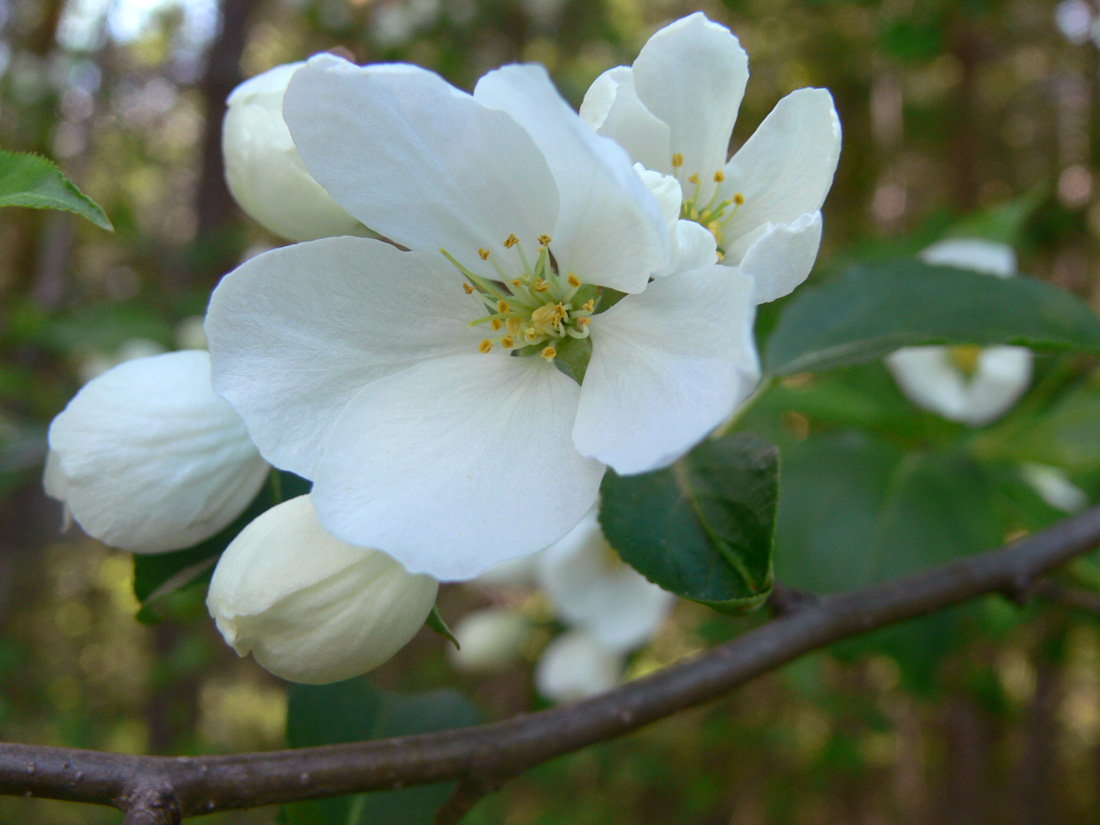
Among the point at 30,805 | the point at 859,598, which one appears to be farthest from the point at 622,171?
the point at 30,805

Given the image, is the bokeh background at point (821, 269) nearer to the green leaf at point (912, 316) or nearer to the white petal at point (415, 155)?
the green leaf at point (912, 316)

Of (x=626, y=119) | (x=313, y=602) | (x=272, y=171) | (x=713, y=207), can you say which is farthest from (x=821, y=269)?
(x=313, y=602)

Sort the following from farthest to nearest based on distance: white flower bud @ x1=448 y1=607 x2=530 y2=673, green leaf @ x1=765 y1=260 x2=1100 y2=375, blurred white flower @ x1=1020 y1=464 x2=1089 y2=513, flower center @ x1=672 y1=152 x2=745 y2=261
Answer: white flower bud @ x1=448 y1=607 x2=530 y2=673 < blurred white flower @ x1=1020 y1=464 x2=1089 y2=513 < green leaf @ x1=765 y1=260 x2=1100 y2=375 < flower center @ x1=672 y1=152 x2=745 y2=261

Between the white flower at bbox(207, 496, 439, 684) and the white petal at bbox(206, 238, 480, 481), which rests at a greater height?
the white petal at bbox(206, 238, 480, 481)

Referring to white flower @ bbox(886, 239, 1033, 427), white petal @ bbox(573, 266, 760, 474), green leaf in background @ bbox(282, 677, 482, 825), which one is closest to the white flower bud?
white flower @ bbox(886, 239, 1033, 427)

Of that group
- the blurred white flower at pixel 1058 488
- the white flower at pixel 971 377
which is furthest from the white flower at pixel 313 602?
the blurred white flower at pixel 1058 488

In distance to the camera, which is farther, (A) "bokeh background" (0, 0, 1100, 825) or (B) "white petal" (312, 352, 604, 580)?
(A) "bokeh background" (0, 0, 1100, 825)

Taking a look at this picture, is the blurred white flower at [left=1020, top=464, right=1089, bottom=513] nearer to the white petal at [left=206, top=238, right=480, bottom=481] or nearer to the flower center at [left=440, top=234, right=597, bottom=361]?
the flower center at [left=440, top=234, right=597, bottom=361]
